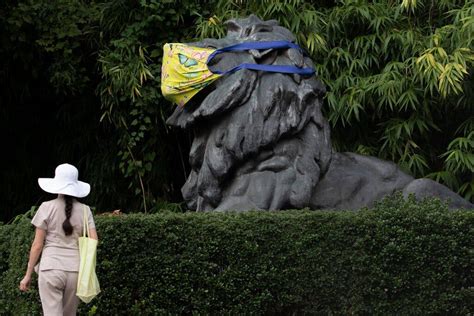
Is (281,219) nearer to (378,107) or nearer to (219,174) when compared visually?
(219,174)

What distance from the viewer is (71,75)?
10.9 metres

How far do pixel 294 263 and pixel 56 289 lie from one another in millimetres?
1617

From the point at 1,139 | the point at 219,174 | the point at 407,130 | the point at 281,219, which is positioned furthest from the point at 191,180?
the point at 1,139

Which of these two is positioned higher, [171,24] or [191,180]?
[171,24]

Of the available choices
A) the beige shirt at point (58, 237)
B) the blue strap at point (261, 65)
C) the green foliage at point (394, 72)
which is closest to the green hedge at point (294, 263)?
the beige shirt at point (58, 237)

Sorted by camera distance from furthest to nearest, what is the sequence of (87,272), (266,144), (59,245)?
(266,144) → (59,245) → (87,272)

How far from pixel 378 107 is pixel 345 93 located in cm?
35

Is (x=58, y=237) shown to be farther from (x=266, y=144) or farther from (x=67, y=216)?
(x=266, y=144)

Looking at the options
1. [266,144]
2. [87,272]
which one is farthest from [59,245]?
[266,144]

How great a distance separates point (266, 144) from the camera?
7051 mm

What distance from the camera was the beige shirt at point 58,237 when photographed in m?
5.66

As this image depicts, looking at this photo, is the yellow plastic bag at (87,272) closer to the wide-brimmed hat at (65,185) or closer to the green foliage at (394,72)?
the wide-brimmed hat at (65,185)

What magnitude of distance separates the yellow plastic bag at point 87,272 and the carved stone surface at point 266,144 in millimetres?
1581

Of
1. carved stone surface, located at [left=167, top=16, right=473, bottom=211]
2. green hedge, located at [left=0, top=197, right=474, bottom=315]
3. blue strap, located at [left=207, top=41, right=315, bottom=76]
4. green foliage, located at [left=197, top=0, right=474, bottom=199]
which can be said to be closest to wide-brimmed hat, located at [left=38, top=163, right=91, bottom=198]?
green hedge, located at [left=0, top=197, right=474, bottom=315]
